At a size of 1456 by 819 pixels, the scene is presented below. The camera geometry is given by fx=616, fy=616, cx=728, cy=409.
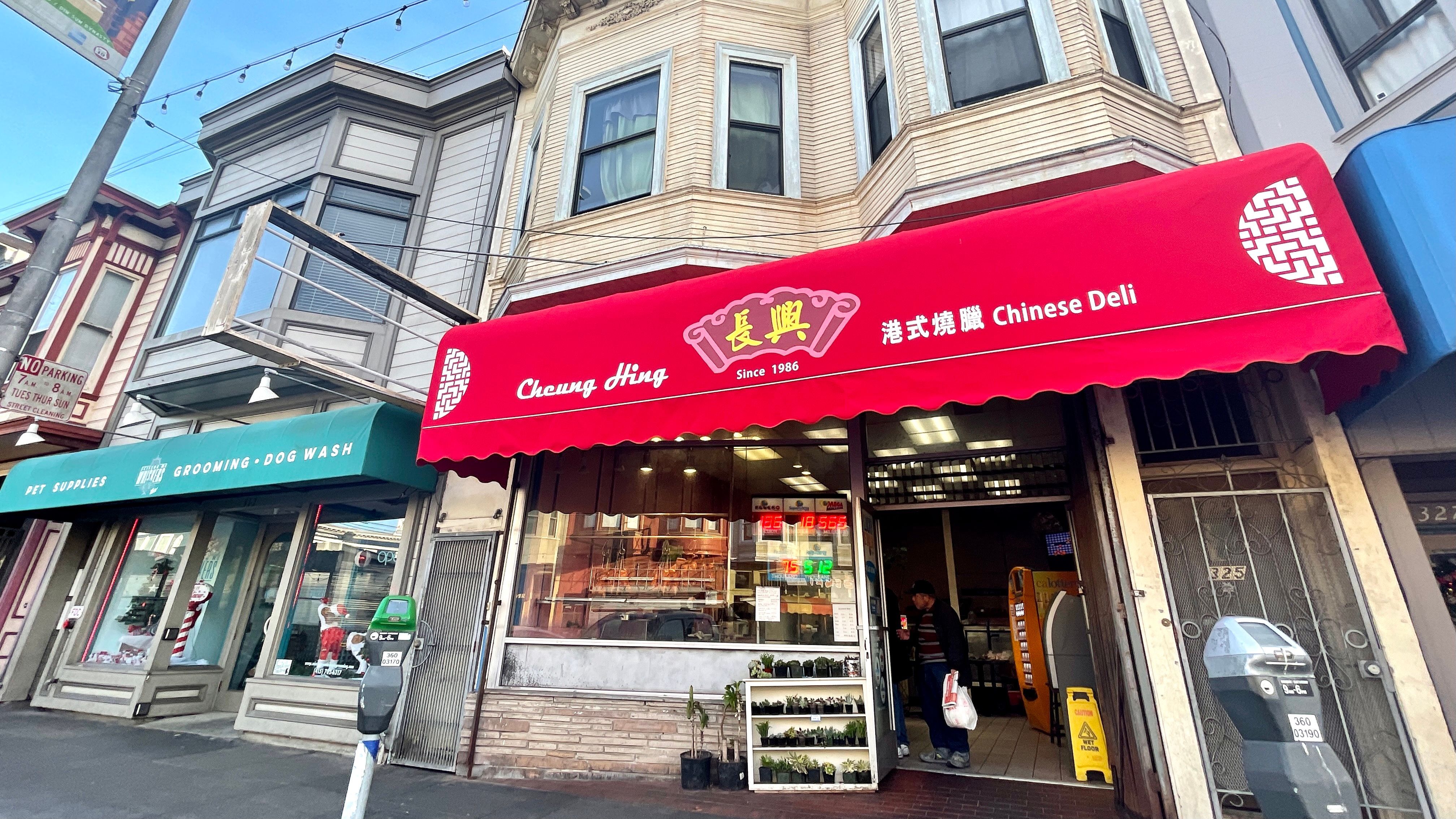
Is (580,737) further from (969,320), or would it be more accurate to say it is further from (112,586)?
(112,586)

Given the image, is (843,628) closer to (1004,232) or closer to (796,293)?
(796,293)

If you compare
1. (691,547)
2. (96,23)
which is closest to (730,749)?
(691,547)

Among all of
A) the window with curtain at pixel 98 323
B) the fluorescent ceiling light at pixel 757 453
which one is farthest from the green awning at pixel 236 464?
the fluorescent ceiling light at pixel 757 453

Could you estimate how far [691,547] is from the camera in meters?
7.11

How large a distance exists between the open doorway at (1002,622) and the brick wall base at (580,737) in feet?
8.38

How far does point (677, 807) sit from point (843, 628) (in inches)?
88.5

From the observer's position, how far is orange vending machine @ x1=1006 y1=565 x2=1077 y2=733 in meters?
7.91

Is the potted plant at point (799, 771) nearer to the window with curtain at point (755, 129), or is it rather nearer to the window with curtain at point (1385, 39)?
the window with curtain at point (755, 129)

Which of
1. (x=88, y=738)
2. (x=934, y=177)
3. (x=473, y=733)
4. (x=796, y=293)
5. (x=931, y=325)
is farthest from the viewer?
(x=88, y=738)

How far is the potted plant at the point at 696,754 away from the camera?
570cm

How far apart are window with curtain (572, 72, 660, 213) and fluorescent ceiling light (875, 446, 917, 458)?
14.7 feet

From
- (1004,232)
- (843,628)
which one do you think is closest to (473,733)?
(843,628)

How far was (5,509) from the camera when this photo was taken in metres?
A: 10.2

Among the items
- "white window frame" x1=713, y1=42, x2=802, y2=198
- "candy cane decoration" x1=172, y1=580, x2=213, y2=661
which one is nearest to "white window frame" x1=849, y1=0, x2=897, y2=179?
"white window frame" x1=713, y1=42, x2=802, y2=198
